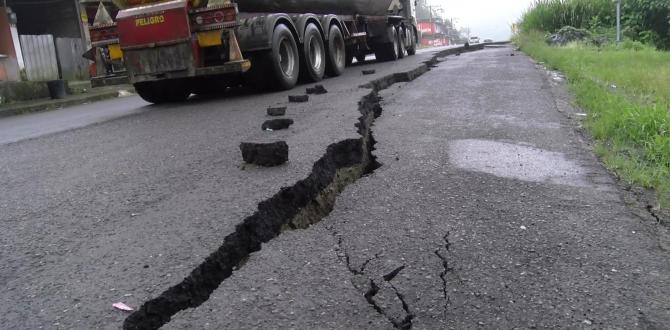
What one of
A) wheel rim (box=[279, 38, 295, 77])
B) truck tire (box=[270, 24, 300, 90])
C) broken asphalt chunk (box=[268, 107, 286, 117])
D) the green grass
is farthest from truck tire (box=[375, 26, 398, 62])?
broken asphalt chunk (box=[268, 107, 286, 117])

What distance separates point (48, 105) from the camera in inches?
465

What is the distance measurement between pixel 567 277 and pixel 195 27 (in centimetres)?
621

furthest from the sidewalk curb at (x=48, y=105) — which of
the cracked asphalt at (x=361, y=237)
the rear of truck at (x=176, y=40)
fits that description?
the cracked asphalt at (x=361, y=237)

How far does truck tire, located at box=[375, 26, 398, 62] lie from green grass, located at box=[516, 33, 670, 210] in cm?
604

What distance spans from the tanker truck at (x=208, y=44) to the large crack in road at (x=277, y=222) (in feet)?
9.63

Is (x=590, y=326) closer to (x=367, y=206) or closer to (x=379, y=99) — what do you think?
(x=367, y=206)

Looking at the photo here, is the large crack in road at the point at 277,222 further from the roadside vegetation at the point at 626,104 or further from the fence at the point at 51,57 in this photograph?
the fence at the point at 51,57

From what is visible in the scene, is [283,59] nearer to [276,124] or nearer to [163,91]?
[163,91]

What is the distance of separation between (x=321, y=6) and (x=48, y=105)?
6397mm

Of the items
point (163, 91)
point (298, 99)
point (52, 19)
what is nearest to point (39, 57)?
point (52, 19)

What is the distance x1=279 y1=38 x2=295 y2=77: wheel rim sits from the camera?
8.45 m

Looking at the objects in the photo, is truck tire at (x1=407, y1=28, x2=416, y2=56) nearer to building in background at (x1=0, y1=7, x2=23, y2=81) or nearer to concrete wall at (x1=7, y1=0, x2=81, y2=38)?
concrete wall at (x1=7, y1=0, x2=81, y2=38)

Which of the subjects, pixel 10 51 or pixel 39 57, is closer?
pixel 10 51

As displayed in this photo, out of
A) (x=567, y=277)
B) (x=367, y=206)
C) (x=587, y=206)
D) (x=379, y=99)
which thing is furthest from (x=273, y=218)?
(x=379, y=99)
